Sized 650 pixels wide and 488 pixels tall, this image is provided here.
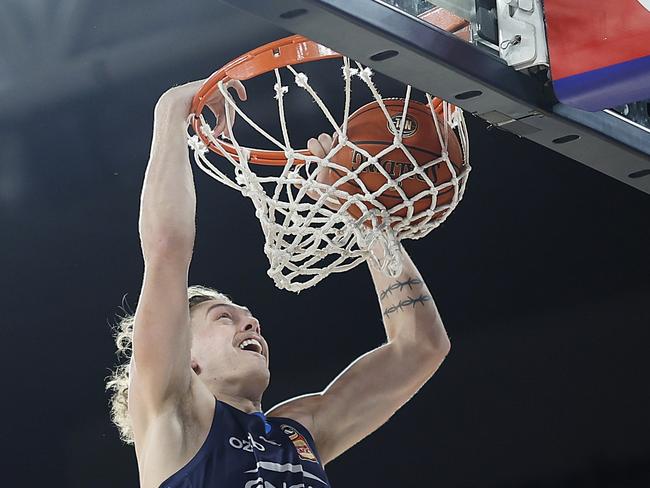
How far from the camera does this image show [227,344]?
2.13m

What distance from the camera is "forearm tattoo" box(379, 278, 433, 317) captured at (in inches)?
89.0

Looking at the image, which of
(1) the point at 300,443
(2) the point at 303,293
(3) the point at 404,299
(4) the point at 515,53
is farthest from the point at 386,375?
(2) the point at 303,293

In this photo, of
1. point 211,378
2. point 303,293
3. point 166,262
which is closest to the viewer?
point 166,262

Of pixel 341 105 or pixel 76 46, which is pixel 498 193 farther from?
pixel 76 46

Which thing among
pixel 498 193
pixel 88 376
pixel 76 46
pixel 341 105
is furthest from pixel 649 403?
pixel 76 46

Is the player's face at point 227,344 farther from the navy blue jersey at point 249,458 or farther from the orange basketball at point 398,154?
the orange basketball at point 398,154

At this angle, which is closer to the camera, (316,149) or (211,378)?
(316,149)

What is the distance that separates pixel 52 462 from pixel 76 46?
1.38 m

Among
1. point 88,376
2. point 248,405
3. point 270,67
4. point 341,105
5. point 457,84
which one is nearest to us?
point 457,84

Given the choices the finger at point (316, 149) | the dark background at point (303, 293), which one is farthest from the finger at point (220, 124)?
the dark background at point (303, 293)

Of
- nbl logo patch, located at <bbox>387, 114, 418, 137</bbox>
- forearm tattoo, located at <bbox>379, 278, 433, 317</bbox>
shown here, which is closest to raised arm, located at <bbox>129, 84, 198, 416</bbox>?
nbl logo patch, located at <bbox>387, 114, 418, 137</bbox>

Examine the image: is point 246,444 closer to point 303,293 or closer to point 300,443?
point 300,443

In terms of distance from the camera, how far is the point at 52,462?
378 cm

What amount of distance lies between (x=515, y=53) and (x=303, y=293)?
7.96ft
